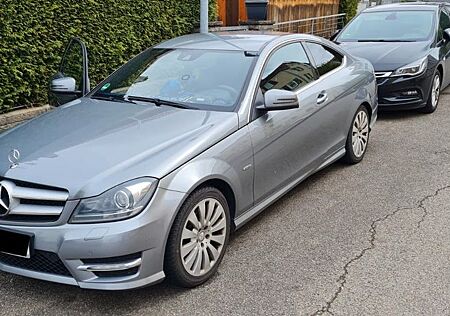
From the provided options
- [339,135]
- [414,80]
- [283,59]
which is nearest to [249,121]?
[283,59]

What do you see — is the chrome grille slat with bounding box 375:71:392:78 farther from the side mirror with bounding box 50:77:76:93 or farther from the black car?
the side mirror with bounding box 50:77:76:93

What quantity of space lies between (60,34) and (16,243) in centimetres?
442

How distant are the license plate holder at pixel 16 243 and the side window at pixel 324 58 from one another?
9.93ft

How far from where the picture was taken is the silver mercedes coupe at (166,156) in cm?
283

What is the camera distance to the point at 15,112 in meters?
6.29

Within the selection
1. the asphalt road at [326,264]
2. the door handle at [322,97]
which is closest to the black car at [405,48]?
the asphalt road at [326,264]

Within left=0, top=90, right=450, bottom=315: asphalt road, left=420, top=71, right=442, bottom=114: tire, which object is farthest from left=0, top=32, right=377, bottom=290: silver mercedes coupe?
left=420, top=71, right=442, bottom=114: tire

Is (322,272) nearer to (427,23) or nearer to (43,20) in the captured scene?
(43,20)

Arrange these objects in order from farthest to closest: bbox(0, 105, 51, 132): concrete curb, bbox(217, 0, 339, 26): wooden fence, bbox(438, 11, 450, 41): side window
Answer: bbox(217, 0, 339, 26): wooden fence, bbox(438, 11, 450, 41): side window, bbox(0, 105, 51, 132): concrete curb

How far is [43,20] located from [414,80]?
4901mm

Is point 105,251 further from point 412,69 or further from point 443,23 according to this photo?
point 443,23

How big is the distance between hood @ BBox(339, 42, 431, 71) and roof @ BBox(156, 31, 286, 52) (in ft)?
9.74

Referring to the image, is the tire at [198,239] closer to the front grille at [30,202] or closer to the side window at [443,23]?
the front grille at [30,202]

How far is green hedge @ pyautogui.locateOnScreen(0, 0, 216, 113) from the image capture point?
6055mm
